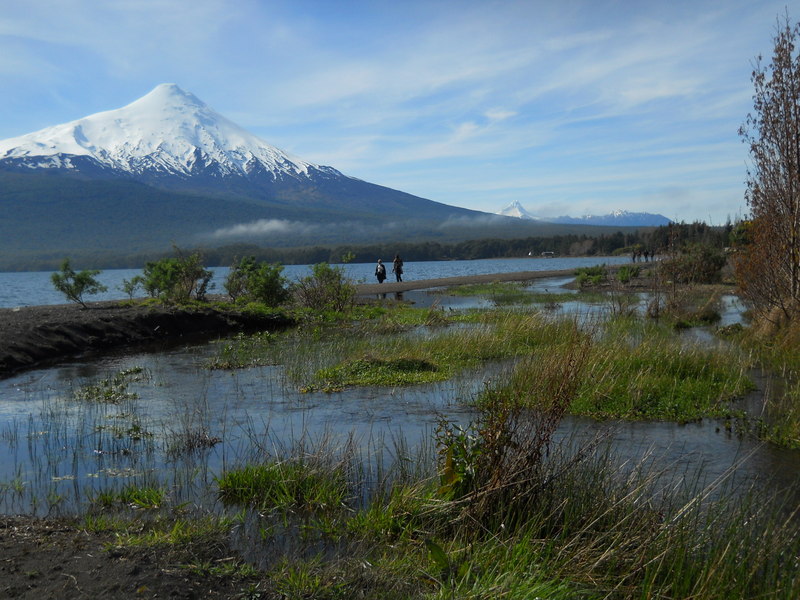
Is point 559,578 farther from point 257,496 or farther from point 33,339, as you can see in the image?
point 33,339

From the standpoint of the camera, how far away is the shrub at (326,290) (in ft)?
88.1

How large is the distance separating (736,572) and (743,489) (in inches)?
105

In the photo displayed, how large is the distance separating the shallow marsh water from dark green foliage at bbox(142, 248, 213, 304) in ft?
39.5

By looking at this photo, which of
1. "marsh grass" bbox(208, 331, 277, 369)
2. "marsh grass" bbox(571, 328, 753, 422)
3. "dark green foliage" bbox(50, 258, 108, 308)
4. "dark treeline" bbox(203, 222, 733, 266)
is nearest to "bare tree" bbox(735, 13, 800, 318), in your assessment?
"marsh grass" bbox(571, 328, 753, 422)

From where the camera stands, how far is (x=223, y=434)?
9477 mm

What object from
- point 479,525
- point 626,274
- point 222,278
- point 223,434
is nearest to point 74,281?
point 223,434

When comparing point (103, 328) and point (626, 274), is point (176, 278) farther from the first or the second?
point (626, 274)

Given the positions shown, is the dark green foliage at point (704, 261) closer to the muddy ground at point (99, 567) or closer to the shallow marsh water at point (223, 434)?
the shallow marsh water at point (223, 434)

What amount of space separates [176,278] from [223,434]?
65.1ft

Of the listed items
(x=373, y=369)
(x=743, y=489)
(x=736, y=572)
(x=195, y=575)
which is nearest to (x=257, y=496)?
(x=195, y=575)

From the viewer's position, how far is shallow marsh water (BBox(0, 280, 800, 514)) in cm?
784

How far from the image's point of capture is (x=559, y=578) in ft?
16.4

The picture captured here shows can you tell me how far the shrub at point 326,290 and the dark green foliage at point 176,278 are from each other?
435cm

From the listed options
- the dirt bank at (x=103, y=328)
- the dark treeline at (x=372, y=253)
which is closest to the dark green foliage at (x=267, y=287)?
the dirt bank at (x=103, y=328)
